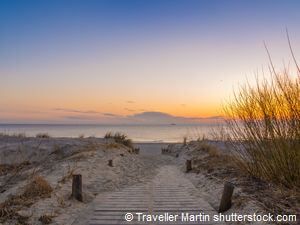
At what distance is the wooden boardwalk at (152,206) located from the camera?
22.3 ft

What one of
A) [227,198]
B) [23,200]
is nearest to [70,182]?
[23,200]

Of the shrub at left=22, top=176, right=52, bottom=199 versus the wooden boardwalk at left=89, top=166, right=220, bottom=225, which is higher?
the shrub at left=22, top=176, right=52, bottom=199

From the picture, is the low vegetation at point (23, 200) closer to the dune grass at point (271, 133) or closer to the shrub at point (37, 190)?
the shrub at point (37, 190)

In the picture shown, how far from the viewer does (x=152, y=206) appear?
776cm

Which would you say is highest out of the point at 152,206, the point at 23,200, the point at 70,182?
the point at 70,182

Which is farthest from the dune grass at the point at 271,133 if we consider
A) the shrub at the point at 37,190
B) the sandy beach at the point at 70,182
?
the shrub at the point at 37,190

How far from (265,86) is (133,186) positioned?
5136 millimetres

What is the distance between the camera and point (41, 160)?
15852mm

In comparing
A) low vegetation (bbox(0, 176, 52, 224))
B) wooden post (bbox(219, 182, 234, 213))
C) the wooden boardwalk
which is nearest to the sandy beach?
low vegetation (bbox(0, 176, 52, 224))

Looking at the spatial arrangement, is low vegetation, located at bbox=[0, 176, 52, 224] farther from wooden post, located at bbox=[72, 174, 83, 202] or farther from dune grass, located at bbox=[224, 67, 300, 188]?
dune grass, located at bbox=[224, 67, 300, 188]

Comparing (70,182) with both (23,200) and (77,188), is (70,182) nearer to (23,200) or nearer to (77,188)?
(77,188)

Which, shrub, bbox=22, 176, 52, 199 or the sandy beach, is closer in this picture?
the sandy beach

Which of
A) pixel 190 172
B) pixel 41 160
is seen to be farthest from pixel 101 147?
pixel 190 172

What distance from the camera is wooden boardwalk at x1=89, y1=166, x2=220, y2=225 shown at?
6.80m
